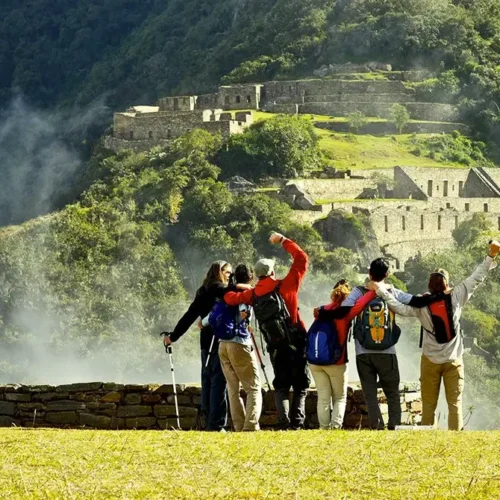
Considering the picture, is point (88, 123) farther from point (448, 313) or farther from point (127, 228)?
point (448, 313)

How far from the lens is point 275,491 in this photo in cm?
1836

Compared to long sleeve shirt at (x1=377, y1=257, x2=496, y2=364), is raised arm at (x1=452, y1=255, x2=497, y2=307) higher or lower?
higher

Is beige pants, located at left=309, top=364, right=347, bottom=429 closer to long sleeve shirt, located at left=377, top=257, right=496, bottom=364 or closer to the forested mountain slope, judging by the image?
long sleeve shirt, located at left=377, top=257, right=496, bottom=364

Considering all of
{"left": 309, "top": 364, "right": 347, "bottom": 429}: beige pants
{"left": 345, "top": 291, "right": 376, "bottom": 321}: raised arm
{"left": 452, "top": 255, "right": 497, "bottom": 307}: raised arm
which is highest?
{"left": 452, "top": 255, "right": 497, "bottom": 307}: raised arm

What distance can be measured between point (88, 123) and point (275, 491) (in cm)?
10608

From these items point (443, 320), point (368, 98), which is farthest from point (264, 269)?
point (368, 98)

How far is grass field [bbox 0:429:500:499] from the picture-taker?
1833 centimetres

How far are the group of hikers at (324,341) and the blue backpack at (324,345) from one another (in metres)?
0.01

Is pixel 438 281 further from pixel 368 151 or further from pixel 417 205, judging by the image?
pixel 368 151

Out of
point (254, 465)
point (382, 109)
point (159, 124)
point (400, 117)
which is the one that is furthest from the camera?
point (382, 109)

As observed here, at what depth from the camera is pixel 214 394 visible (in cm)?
2375

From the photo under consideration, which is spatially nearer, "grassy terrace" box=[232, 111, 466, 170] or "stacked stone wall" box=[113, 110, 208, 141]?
"grassy terrace" box=[232, 111, 466, 170]

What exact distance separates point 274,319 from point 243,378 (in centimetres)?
80

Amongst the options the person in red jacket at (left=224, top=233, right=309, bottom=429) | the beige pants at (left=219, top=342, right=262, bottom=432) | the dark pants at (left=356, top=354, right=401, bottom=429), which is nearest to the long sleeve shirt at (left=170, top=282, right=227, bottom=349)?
the person in red jacket at (left=224, top=233, right=309, bottom=429)
